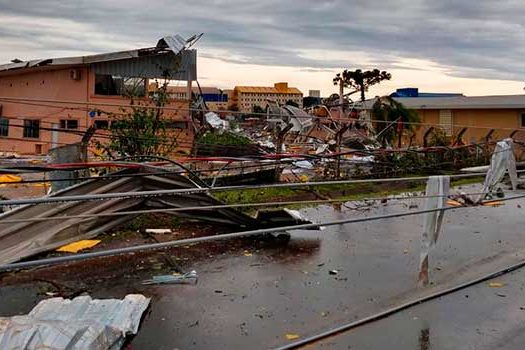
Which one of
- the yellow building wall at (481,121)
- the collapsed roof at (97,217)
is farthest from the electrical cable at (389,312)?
the yellow building wall at (481,121)

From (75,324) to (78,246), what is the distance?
10.4 ft

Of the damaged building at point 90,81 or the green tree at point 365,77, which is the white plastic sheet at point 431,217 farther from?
the green tree at point 365,77

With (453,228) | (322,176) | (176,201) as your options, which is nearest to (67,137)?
(322,176)

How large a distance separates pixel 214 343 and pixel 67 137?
63.5ft

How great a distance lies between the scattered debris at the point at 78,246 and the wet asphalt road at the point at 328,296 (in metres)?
1.09

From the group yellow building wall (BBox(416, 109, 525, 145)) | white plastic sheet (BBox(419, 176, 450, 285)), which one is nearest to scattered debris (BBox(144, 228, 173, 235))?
white plastic sheet (BBox(419, 176, 450, 285))

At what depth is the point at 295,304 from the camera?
5.00 metres

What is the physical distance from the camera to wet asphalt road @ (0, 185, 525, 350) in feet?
14.0

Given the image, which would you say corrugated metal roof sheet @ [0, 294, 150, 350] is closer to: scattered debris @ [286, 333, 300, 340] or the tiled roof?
scattered debris @ [286, 333, 300, 340]

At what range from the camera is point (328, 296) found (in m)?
5.27

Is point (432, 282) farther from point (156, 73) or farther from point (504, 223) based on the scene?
point (156, 73)

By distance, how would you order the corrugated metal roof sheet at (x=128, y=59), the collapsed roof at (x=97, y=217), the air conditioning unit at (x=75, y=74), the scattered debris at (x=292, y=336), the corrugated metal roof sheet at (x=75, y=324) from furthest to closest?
1. the air conditioning unit at (x=75, y=74)
2. the corrugated metal roof sheet at (x=128, y=59)
3. the collapsed roof at (x=97, y=217)
4. the scattered debris at (x=292, y=336)
5. the corrugated metal roof sheet at (x=75, y=324)

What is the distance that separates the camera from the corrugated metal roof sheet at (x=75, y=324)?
11.7 ft

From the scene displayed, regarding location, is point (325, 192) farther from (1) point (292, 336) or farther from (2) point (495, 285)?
Answer: (1) point (292, 336)
